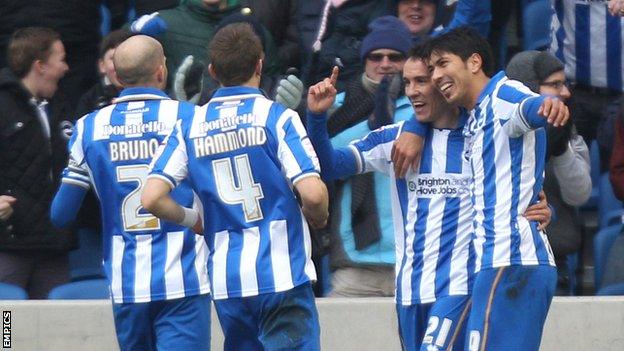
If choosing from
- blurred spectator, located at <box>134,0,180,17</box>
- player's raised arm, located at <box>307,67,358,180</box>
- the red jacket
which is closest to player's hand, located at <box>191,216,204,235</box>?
player's raised arm, located at <box>307,67,358,180</box>

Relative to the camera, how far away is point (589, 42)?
1079 centimetres

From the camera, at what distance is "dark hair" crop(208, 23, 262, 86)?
7391 millimetres

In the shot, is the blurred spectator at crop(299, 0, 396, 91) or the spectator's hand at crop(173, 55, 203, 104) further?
the blurred spectator at crop(299, 0, 396, 91)

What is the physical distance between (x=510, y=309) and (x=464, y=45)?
1.24 meters

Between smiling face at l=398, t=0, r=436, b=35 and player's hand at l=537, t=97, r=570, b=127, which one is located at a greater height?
smiling face at l=398, t=0, r=436, b=35

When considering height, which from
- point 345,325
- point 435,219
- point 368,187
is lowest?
point 345,325

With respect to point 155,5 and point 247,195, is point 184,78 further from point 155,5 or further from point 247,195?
point 247,195

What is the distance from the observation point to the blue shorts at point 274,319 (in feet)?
24.1

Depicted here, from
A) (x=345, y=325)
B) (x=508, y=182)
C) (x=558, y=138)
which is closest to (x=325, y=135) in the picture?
(x=508, y=182)

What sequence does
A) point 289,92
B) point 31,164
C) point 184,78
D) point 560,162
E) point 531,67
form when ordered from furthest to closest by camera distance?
point 184,78, point 31,164, point 289,92, point 560,162, point 531,67

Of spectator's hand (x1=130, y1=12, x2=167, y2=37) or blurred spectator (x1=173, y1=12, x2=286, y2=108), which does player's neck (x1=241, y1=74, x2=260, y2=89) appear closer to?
blurred spectator (x1=173, y1=12, x2=286, y2=108)

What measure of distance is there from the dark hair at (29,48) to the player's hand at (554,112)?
414 centimetres

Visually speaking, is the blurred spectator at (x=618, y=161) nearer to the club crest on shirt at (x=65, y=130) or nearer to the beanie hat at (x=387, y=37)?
the beanie hat at (x=387, y=37)

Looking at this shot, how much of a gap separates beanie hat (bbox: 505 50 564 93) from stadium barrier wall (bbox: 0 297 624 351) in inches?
54.2
